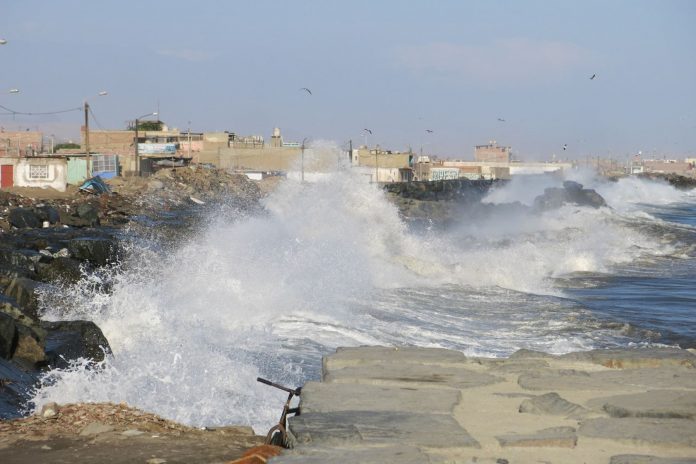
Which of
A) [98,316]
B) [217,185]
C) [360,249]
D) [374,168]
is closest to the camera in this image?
[98,316]

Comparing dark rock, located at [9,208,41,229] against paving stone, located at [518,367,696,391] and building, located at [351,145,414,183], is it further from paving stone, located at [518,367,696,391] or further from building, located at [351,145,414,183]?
building, located at [351,145,414,183]

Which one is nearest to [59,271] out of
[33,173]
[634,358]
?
[634,358]

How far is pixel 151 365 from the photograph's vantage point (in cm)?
743

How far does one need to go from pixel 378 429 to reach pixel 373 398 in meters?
0.52

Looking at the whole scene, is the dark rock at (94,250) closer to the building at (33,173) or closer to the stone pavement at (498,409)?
the stone pavement at (498,409)

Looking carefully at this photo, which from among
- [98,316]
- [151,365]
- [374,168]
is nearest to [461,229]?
[98,316]

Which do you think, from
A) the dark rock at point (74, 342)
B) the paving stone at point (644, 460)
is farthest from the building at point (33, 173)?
the paving stone at point (644, 460)

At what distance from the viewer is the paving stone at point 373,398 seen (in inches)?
157

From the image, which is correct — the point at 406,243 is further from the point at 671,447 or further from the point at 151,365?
the point at 671,447

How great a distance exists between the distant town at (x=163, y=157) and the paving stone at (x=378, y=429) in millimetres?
36300

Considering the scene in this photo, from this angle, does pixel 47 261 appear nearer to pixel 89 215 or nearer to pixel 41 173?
pixel 89 215

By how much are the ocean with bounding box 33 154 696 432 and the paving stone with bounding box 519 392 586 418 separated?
92.0 inches

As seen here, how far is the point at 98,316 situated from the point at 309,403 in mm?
7327

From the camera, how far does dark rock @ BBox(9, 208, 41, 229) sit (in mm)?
24203
